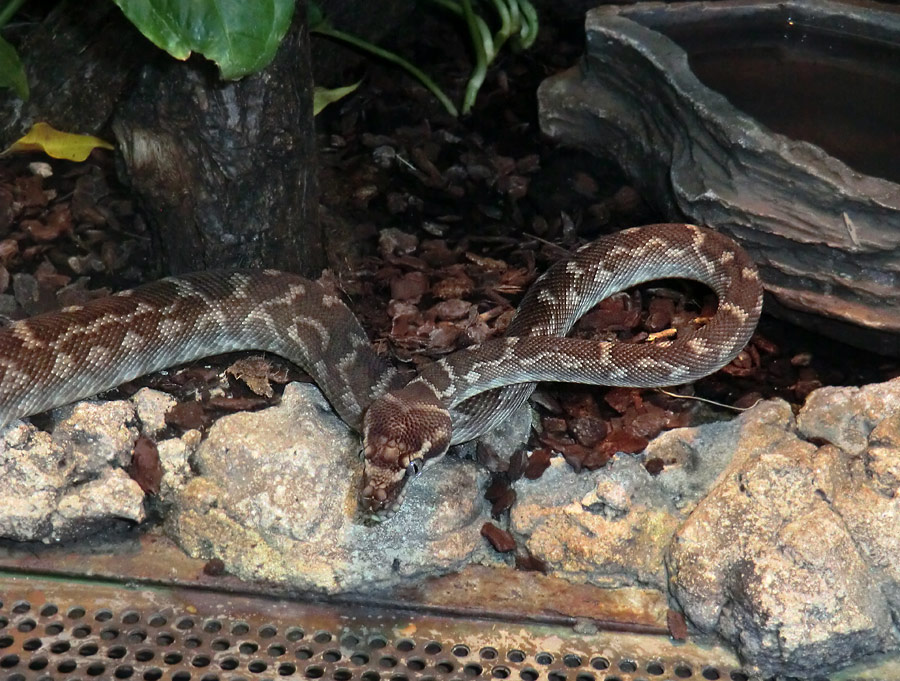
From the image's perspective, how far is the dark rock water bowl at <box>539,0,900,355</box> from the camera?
15.6ft

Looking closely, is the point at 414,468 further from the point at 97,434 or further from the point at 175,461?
the point at 97,434

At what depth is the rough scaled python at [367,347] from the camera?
425cm

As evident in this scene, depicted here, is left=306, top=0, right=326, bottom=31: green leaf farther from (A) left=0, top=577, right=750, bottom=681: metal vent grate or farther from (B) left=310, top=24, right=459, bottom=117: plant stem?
(A) left=0, top=577, right=750, bottom=681: metal vent grate

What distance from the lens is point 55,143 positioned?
539cm

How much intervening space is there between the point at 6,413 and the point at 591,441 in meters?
2.55

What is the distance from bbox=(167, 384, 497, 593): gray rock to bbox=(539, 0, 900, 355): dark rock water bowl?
6.81ft

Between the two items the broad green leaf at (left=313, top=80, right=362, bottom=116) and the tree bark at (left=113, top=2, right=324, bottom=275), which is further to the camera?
the broad green leaf at (left=313, top=80, right=362, bottom=116)

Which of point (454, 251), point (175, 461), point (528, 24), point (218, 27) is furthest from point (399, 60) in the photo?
point (175, 461)

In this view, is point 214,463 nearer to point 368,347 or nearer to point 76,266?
point 368,347

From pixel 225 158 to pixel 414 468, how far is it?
67.4 inches

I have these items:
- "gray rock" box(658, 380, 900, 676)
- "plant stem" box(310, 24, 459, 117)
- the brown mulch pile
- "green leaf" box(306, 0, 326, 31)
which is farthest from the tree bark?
"gray rock" box(658, 380, 900, 676)

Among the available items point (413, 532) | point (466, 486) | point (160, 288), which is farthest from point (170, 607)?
point (160, 288)

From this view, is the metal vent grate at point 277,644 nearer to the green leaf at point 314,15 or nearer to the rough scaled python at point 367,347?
the rough scaled python at point 367,347

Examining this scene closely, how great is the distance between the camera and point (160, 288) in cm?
479
